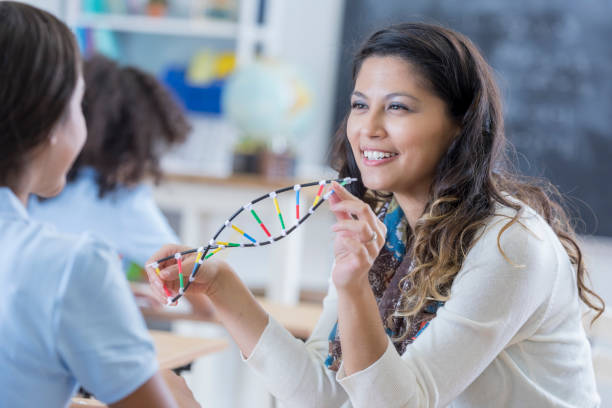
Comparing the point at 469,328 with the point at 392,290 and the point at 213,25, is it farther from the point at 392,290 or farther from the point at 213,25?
the point at 213,25

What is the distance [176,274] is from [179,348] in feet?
1.42

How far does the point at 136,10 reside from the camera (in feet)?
13.7

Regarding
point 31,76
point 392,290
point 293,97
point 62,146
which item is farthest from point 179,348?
point 293,97

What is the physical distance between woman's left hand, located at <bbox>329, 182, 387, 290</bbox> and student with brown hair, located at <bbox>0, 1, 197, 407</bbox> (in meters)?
0.32

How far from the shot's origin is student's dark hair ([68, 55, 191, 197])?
234 cm

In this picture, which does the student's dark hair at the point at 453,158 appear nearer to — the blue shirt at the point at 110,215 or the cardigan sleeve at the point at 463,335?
the cardigan sleeve at the point at 463,335

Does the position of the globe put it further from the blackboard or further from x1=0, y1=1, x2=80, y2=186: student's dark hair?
x1=0, y1=1, x2=80, y2=186: student's dark hair

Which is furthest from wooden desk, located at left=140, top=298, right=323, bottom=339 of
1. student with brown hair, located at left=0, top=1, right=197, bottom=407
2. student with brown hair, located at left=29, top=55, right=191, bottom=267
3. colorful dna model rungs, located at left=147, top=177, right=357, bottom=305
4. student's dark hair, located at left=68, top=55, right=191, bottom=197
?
student with brown hair, located at left=0, top=1, right=197, bottom=407

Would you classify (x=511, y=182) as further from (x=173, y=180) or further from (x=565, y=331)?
(x=173, y=180)

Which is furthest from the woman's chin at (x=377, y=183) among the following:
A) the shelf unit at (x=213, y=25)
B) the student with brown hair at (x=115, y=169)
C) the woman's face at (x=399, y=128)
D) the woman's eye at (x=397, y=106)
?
the shelf unit at (x=213, y=25)

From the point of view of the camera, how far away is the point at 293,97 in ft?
11.9

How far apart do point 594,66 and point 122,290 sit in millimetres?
3276

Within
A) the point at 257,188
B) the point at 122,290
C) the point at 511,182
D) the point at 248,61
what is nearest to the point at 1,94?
the point at 122,290

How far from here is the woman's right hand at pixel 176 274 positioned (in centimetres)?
133
